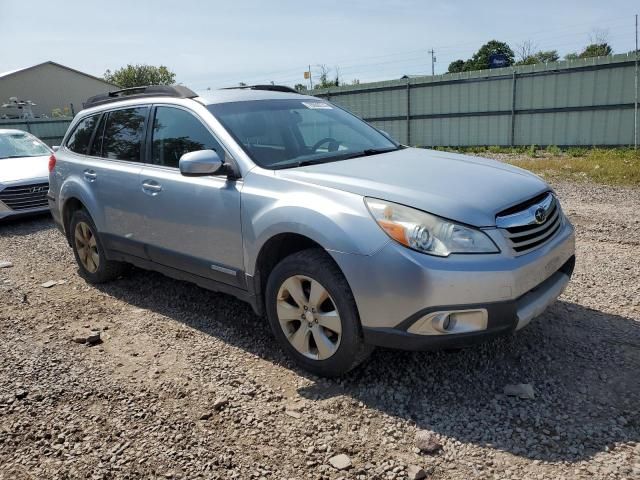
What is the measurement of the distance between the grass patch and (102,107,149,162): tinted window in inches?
309

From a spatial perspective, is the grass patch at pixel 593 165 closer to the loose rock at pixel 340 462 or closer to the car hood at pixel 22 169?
the loose rock at pixel 340 462

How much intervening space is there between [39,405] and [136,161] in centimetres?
204

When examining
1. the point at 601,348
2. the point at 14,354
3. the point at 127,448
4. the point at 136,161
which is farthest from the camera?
the point at 136,161

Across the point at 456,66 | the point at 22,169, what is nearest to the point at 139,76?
the point at 456,66

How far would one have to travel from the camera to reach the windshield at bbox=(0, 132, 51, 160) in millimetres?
9701

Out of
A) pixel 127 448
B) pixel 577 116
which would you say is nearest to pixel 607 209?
pixel 127 448

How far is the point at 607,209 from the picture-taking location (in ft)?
23.2

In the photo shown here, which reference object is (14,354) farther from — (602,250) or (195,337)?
(602,250)

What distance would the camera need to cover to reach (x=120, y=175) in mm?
4441

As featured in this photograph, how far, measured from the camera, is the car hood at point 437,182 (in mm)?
2803

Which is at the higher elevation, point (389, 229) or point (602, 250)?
point (389, 229)

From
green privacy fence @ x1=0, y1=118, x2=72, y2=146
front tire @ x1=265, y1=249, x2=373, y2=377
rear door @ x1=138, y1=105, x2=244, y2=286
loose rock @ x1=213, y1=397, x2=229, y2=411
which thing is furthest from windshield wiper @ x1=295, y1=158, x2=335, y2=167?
green privacy fence @ x1=0, y1=118, x2=72, y2=146

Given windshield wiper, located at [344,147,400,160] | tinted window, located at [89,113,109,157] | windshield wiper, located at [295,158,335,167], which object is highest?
tinted window, located at [89,113,109,157]

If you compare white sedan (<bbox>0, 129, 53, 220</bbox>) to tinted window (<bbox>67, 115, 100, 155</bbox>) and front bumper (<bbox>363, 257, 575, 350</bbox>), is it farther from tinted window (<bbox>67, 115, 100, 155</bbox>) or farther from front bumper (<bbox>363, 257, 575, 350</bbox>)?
front bumper (<bbox>363, 257, 575, 350</bbox>)
